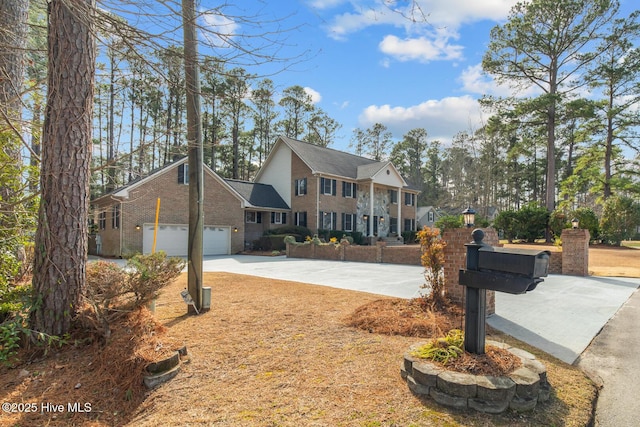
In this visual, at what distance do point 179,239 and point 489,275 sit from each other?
64.2 ft

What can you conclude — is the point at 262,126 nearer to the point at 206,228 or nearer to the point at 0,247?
the point at 206,228

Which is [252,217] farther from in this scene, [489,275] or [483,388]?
[483,388]

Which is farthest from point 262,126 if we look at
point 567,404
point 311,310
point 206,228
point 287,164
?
point 567,404

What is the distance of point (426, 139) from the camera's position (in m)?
51.0

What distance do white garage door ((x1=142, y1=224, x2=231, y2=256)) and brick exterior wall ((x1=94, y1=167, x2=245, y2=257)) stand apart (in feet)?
0.98

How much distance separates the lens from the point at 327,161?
1045 inches

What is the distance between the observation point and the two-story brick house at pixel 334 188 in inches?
963

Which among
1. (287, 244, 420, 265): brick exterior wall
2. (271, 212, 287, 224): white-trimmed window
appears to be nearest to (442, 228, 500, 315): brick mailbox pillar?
(287, 244, 420, 265): brick exterior wall

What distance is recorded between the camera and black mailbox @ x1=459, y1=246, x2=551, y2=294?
275cm

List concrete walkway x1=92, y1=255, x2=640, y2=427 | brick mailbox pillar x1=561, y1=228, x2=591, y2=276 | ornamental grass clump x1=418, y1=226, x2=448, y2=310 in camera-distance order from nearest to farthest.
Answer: concrete walkway x1=92, y1=255, x2=640, y2=427 < ornamental grass clump x1=418, y1=226, x2=448, y2=310 < brick mailbox pillar x1=561, y1=228, x2=591, y2=276

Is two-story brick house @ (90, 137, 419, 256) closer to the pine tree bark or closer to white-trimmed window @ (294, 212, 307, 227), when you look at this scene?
white-trimmed window @ (294, 212, 307, 227)

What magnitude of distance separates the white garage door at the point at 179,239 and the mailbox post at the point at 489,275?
16.2 metres

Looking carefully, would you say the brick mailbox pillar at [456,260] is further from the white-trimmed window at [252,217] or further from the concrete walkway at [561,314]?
the white-trimmed window at [252,217]

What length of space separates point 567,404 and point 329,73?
431cm
